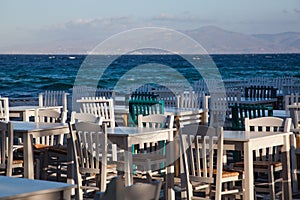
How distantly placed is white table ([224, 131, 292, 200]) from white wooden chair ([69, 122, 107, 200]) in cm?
116

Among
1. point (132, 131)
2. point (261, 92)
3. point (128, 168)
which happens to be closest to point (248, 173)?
point (128, 168)

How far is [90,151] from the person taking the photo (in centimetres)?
770

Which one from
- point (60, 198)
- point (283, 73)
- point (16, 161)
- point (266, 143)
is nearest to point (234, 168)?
point (266, 143)

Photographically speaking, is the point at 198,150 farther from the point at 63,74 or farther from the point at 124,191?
the point at 63,74

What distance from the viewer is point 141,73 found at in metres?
55.6

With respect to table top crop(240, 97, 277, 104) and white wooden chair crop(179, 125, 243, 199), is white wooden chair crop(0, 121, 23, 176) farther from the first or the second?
table top crop(240, 97, 277, 104)

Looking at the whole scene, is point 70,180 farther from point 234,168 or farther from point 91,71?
point 91,71

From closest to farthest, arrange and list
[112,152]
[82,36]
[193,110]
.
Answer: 1. [112,152]
2. [193,110]
3. [82,36]

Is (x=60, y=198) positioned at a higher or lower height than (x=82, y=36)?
lower

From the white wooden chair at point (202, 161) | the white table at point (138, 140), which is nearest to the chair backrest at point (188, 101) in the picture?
the white table at point (138, 140)

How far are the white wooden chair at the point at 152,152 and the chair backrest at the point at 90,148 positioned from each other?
2.44 feet

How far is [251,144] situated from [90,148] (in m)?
1.51

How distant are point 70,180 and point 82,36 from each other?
46367 mm

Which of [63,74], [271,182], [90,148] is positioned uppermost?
[63,74]
